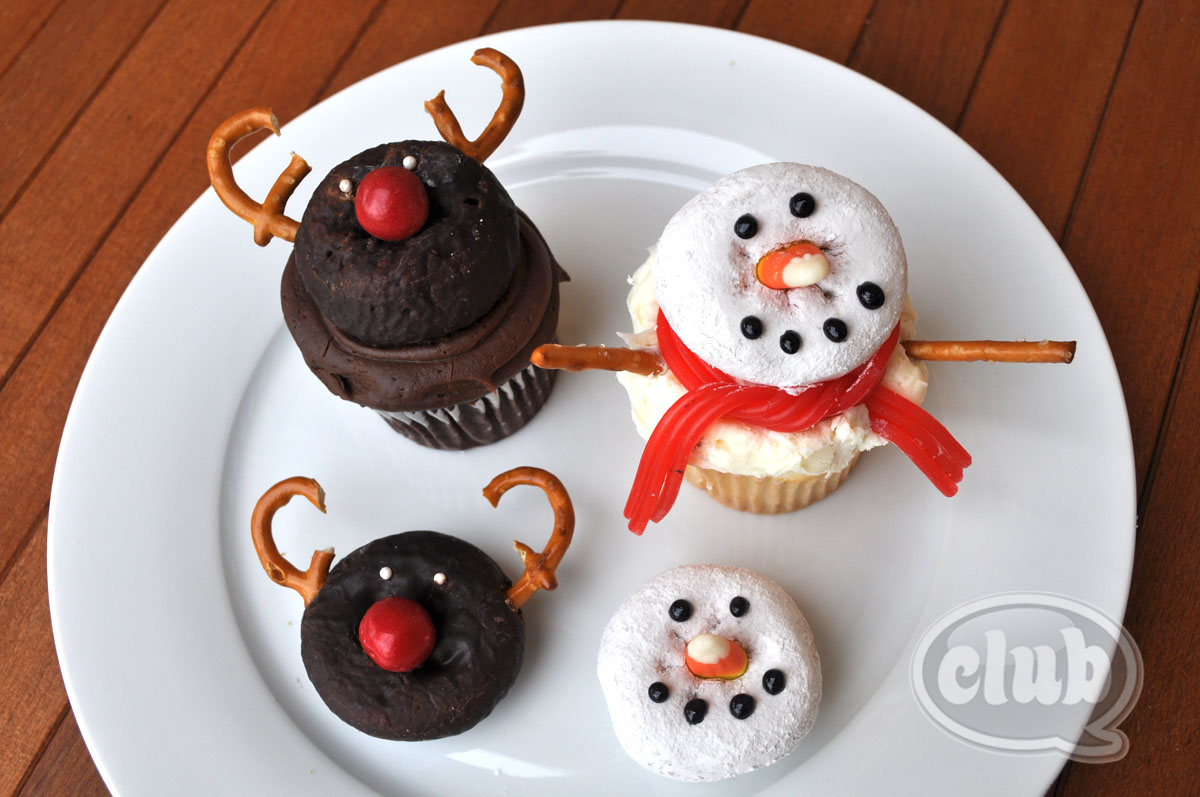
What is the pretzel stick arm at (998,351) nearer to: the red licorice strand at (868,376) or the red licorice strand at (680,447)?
the red licorice strand at (868,376)

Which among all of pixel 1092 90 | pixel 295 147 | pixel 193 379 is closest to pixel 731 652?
pixel 193 379

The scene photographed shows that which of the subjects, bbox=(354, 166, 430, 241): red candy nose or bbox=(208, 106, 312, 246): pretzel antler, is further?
bbox=(208, 106, 312, 246): pretzel antler

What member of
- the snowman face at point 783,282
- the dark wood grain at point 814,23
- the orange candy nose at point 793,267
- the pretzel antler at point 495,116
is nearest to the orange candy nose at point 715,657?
the snowman face at point 783,282

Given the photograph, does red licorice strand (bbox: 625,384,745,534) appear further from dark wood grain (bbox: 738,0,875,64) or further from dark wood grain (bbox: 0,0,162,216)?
dark wood grain (bbox: 0,0,162,216)

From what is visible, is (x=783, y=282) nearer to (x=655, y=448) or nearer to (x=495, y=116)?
(x=655, y=448)

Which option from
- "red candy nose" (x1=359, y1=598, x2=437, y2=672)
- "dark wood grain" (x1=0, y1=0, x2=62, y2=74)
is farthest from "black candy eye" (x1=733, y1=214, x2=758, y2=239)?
"dark wood grain" (x1=0, y1=0, x2=62, y2=74)

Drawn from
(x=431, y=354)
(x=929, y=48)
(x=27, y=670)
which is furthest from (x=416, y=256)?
(x=929, y=48)

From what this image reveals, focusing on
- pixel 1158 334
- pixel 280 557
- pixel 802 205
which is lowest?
pixel 280 557
